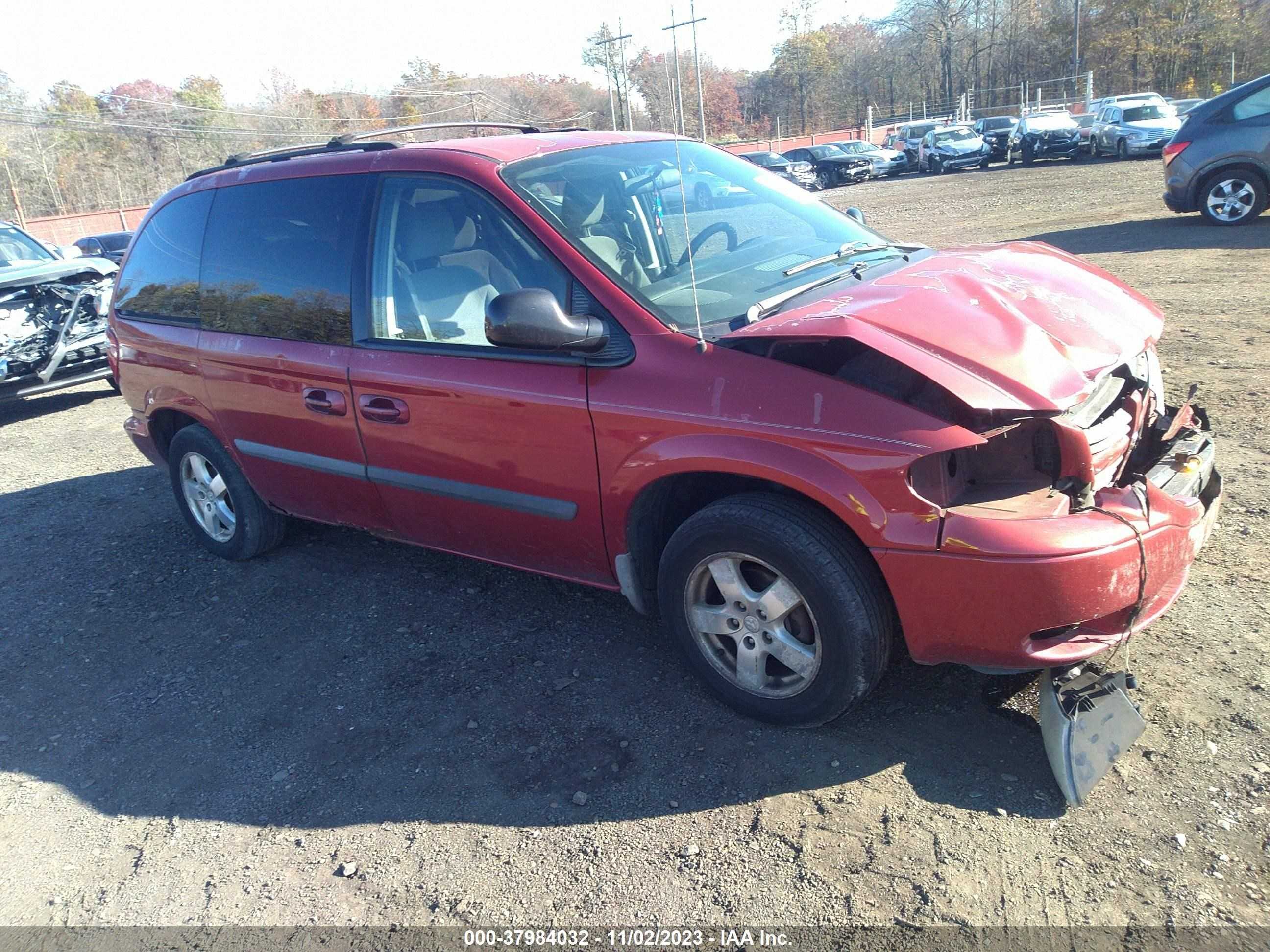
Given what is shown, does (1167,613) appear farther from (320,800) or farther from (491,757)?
(320,800)

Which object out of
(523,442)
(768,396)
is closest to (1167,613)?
(768,396)

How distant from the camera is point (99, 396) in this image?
1001 cm

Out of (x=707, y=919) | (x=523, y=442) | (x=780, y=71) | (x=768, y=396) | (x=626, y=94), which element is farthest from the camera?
(x=780, y=71)

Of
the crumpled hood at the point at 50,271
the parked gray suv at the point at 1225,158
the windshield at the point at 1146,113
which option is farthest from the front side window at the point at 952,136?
the crumpled hood at the point at 50,271

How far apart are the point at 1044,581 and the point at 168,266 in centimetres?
439

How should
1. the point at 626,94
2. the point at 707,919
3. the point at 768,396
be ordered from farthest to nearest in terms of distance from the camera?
the point at 626,94
the point at 768,396
the point at 707,919

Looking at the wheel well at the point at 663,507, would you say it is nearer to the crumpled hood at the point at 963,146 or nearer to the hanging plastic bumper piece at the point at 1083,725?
the hanging plastic bumper piece at the point at 1083,725

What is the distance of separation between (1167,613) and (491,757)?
99.2 inches

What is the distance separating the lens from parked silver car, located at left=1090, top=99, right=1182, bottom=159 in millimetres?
24734

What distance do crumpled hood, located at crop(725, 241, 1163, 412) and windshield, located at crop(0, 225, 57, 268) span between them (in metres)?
9.77

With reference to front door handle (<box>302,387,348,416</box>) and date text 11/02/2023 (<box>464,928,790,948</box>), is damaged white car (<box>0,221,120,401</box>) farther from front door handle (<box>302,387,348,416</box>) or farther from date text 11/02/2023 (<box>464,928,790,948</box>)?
date text 11/02/2023 (<box>464,928,790,948</box>)

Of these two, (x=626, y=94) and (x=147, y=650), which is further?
(x=626, y=94)

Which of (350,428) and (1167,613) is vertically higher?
(350,428)

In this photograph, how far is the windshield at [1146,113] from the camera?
25500 millimetres
